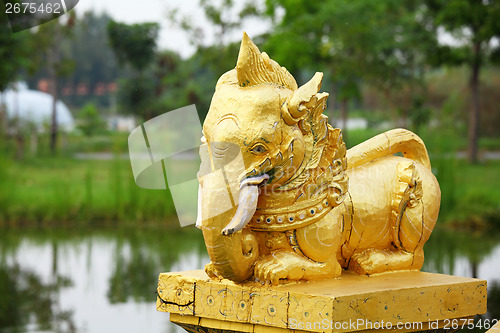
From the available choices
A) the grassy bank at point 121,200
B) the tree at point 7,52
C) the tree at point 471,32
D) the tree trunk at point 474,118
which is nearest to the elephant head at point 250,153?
the tree at point 7,52

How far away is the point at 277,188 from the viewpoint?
5.87 feet

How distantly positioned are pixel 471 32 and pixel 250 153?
779 cm

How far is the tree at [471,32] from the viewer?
752 cm

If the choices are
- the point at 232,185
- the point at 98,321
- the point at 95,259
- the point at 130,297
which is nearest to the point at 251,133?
the point at 232,185

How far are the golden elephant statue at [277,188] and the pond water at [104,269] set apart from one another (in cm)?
168

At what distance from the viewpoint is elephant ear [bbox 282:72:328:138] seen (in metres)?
1.75

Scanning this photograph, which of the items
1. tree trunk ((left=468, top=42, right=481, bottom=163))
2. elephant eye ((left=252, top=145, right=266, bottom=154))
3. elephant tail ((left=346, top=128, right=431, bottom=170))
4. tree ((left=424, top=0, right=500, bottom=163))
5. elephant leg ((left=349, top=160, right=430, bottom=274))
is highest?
tree ((left=424, top=0, right=500, bottom=163))

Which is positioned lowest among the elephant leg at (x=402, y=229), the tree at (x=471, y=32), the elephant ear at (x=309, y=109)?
the elephant leg at (x=402, y=229)

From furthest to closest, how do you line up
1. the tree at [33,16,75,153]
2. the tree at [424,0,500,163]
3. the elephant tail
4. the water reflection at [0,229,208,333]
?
the tree at [33,16,75,153]
the tree at [424,0,500,163]
the water reflection at [0,229,208,333]
the elephant tail

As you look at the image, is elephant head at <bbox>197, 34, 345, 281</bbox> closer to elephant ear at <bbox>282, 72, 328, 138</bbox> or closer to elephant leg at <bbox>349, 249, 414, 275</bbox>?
elephant ear at <bbox>282, 72, 328, 138</bbox>

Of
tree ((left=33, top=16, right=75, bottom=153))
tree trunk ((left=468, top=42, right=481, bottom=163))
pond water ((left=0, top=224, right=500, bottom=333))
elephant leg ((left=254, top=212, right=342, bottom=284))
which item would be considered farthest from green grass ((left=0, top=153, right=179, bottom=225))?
tree trunk ((left=468, top=42, right=481, bottom=163))

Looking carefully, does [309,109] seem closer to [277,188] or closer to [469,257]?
[277,188]

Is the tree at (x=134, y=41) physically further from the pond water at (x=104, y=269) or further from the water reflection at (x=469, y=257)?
the water reflection at (x=469, y=257)

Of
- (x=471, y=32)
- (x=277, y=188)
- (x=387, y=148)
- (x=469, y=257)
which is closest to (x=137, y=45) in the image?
(x=471, y=32)
